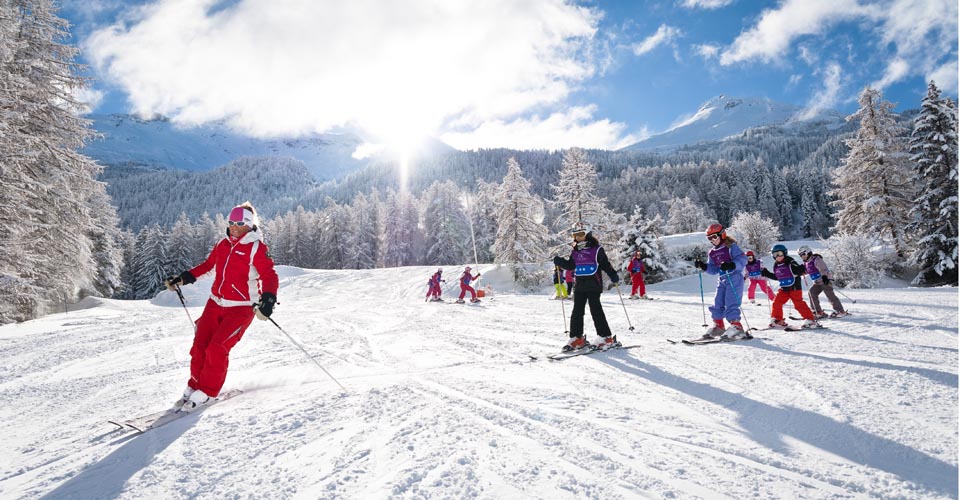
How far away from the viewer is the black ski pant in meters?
6.31

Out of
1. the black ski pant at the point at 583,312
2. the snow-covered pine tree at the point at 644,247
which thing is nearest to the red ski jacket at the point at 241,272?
the black ski pant at the point at 583,312

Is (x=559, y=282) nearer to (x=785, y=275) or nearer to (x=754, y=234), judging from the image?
(x=785, y=275)

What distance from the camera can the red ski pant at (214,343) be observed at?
13.8ft

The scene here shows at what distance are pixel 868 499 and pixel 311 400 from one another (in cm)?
386

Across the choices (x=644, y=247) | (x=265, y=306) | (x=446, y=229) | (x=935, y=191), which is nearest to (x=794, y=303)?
(x=265, y=306)

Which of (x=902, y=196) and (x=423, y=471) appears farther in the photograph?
(x=902, y=196)

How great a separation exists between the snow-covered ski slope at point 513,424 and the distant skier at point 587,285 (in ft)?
1.56

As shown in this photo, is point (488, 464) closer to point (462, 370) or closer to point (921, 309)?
point (462, 370)

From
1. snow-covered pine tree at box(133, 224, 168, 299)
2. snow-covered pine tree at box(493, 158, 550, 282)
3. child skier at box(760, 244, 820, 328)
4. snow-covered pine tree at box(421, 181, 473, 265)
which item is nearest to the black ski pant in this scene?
child skier at box(760, 244, 820, 328)

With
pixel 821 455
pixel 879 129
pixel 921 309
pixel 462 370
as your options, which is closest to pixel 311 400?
pixel 462 370

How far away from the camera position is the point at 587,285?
6547 mm

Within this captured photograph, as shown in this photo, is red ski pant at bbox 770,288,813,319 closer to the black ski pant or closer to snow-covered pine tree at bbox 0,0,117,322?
the black ski pant

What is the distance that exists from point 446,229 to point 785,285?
4305cm

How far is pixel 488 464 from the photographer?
2.68 metres
